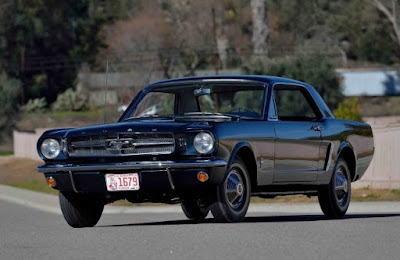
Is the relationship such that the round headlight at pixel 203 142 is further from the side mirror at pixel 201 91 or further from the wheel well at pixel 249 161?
the side mirror at pixel 201 91

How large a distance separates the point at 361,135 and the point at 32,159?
35.6 metres

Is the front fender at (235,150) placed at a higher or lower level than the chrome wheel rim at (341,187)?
higher

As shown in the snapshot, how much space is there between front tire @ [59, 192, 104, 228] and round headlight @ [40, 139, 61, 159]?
0.46 meters

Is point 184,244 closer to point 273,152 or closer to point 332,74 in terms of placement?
point 273,152

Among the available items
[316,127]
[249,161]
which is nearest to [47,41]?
[316,127]

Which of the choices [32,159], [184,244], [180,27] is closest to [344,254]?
[184,244]

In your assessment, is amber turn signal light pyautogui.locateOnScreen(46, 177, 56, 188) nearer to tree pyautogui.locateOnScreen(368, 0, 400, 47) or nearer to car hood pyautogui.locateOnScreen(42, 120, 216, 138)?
car hood pyautogui.locateOnScreen(42, 120, 216, 138)

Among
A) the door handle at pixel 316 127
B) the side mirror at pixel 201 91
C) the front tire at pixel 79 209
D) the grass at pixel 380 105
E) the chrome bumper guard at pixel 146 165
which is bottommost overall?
the grass at pixel 380 105

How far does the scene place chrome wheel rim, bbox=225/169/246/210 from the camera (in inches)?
494

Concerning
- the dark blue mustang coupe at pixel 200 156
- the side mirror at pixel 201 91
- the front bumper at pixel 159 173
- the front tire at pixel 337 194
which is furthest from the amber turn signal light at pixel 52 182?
the front tire at pixel 337 194

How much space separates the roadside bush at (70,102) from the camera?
77938mm

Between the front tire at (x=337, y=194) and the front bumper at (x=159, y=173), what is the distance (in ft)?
8.92

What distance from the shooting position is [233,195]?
12648mm

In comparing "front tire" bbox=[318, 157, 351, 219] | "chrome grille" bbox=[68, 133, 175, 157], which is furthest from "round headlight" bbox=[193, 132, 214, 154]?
"front tire" bbox=[318, 157, 351, 219]
